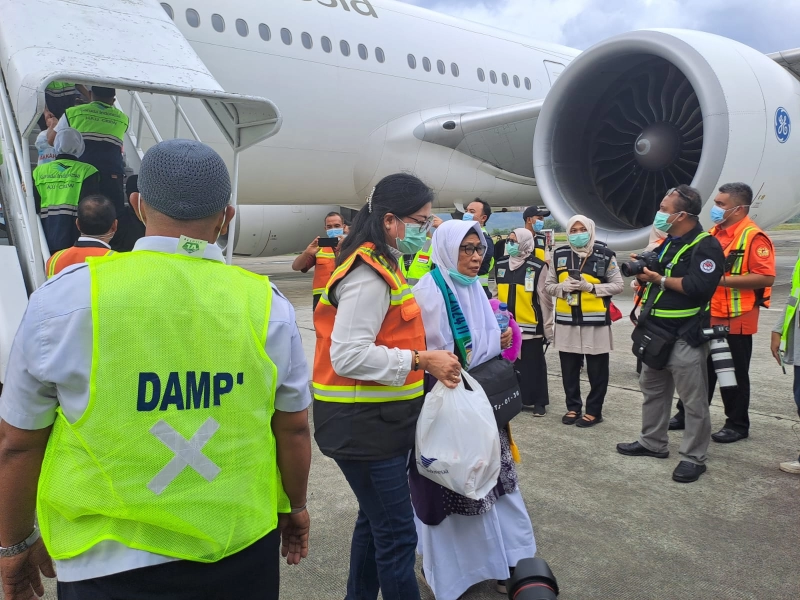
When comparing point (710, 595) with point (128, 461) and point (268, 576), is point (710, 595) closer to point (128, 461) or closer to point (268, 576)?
point (268, 576)

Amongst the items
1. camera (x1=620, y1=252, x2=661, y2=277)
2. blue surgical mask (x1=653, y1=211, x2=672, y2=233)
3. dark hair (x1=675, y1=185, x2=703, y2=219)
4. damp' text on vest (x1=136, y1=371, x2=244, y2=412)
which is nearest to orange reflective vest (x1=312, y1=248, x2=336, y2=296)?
camera (x1=620, y1=252, x2=661, y2=277)

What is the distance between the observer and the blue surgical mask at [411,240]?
2121 millimetres

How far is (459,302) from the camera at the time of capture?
87.7 inches

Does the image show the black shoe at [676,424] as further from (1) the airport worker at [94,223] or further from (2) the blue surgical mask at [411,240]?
(1) the airport worker at [94,223]

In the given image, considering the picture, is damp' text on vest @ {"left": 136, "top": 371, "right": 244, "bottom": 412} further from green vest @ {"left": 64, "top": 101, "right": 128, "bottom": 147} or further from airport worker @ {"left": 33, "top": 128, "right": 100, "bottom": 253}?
green vest @ {"left": 64, "top": 101, "right": 128, "bottom": 147}

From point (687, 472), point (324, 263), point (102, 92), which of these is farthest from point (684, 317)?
point (102, 92)

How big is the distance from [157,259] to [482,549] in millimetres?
1625

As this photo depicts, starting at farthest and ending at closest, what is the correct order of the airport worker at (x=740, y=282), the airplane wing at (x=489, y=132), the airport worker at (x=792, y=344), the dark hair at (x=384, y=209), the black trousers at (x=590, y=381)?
the airplane wing at (x=489, y=132) < the black trousers at (x=590, y=381) < the airport worker at (x=740, y=282) < the airport worker at (x=792, y=344) < the dark hair at (x=384, y=209)

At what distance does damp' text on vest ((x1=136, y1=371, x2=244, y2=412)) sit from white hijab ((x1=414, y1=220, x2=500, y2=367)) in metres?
1.05

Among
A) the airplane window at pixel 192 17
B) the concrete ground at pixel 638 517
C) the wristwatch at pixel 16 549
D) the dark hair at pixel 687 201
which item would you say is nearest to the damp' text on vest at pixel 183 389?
the wristwatch at pixel 16 549

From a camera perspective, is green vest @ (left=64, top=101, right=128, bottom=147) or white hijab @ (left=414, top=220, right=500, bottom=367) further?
green vest @ (left=64, top=101, right=128, bottom=147)

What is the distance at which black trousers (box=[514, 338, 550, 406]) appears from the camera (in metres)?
4.35

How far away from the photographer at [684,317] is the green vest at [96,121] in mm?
3236

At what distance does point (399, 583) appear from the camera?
192 cm
